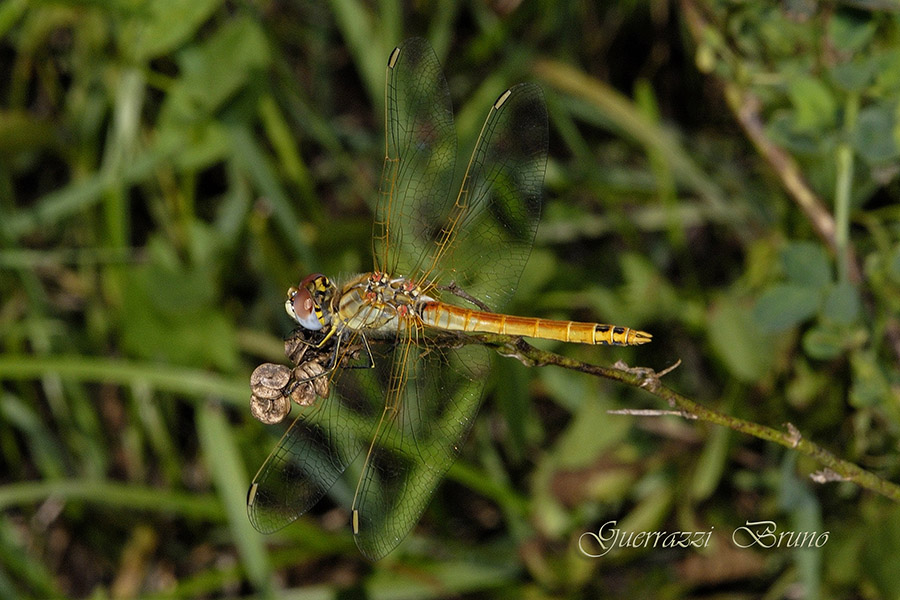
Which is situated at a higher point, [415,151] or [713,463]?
[415,151]

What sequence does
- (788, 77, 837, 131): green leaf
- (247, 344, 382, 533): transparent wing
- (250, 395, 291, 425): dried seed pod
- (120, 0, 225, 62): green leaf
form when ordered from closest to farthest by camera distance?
(250, 395, 291, 425): dried seed pod, (247, 344, 382, 533): transparent wing, (788, 77, 837, 131): green leaf, (120, 0, 225, 62): green leaf

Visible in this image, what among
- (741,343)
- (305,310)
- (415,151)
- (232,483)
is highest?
(415,151)

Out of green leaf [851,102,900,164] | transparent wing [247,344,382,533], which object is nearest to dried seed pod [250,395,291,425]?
transparent wing [247,344,382,533]

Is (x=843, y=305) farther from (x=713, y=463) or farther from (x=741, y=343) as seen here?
(x=713, y=463)

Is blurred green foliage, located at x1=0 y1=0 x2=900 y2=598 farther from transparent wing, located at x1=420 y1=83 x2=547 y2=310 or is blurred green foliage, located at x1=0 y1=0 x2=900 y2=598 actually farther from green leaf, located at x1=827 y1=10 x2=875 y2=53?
transparent wing, located at x1=420 y1=83 x2=547 y2=310

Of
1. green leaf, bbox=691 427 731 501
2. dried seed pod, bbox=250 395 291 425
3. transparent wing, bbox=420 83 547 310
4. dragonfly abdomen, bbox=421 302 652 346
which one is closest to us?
dried seed pod, bbox=250 395 291 425

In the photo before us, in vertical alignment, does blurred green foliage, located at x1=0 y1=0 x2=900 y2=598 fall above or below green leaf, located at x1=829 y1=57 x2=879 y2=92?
below

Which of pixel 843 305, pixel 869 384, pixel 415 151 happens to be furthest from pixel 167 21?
pixel 869 384
